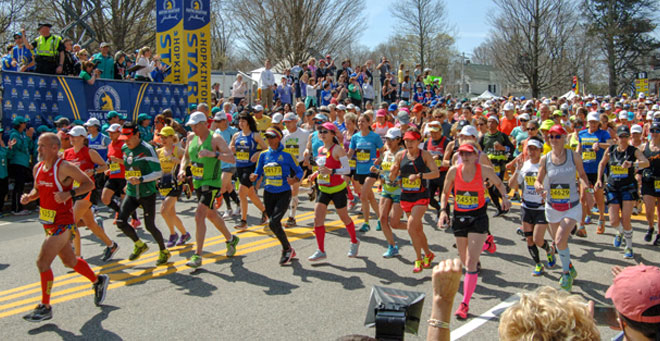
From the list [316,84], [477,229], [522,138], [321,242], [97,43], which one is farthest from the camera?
[97,43]

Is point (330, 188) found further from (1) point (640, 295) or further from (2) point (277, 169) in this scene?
(1) point (640, 295)

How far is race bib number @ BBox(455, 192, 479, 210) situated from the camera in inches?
241

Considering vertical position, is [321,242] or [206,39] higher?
[206,39]

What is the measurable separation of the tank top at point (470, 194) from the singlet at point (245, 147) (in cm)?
463

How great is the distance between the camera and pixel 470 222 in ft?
19.9

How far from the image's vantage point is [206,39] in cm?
1761

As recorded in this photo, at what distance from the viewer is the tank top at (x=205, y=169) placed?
7840 mm

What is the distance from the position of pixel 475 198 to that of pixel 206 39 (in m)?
13.7

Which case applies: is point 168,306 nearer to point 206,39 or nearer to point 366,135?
point 366,135

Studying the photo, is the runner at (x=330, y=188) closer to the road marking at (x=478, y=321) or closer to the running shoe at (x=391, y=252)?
the running shoe at (x=391, y=252)

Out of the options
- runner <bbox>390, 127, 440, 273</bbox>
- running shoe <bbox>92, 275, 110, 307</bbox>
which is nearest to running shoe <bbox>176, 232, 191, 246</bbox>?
running shoe <bbox>92, 275, 110, 307</bbox>

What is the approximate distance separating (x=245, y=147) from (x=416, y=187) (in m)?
3.91

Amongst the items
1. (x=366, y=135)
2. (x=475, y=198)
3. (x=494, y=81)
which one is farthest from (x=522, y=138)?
(x=494, y=81)

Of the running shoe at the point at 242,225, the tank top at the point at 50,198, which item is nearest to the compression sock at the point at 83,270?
the tank top at the point at 50,198
